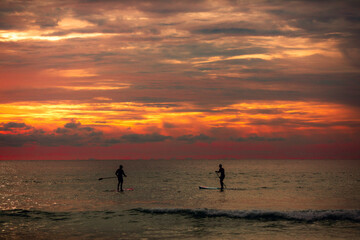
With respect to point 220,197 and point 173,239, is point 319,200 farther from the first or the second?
point 173,239

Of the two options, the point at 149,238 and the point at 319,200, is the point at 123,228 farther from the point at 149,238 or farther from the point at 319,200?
the point at 319,200

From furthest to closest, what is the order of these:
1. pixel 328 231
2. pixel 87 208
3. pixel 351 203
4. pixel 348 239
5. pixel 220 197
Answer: pixel 220 197, pixel 351 203, pixel 87 208, pixel 328 231, pixel 348 239

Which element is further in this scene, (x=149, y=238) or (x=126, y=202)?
(x=126, y=202)

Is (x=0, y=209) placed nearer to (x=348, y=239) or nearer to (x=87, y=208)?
(x=87, y=208)

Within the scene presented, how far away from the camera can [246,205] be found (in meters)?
27.8

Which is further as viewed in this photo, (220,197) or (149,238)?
(220,197)

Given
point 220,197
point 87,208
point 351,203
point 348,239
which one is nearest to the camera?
point 348,239

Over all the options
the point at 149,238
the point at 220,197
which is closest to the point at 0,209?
the point at 149,238

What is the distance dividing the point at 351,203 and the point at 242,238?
17227mm

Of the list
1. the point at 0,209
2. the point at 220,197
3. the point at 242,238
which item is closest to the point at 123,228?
the point at 242,238

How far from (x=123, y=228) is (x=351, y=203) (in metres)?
20.5

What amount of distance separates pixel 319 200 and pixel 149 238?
2031cm

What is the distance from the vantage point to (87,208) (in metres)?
26.6

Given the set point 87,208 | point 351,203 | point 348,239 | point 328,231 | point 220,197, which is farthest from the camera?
point 220,197
